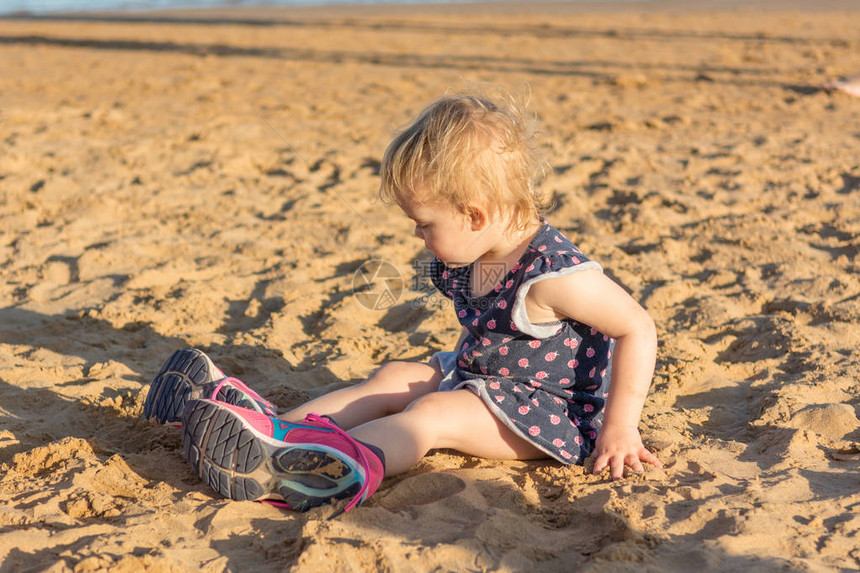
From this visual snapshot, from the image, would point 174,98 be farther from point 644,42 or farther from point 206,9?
point 206,9

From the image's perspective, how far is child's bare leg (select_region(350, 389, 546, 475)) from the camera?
191 centimetres

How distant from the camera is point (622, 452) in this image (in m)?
1.94

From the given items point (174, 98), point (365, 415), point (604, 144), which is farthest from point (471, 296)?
point (174, 98)

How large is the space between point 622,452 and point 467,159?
31.7 inches

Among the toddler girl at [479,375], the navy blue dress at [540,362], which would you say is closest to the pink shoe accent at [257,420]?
the toddler girl at [479,375]

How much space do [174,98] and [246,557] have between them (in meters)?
5.97

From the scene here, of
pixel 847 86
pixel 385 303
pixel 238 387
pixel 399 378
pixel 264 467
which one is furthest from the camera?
pixel 847 86

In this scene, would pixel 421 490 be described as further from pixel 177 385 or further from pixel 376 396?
pixel 177 385

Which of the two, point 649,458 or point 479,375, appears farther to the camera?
point 479,375

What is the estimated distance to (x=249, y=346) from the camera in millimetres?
2771

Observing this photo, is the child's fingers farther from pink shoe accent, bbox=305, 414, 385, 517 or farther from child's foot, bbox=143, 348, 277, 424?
child's foot, bbox=143, 348, 277, 424

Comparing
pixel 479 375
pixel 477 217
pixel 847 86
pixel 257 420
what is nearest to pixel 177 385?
pixel 257 420

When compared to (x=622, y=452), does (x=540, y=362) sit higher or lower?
higher

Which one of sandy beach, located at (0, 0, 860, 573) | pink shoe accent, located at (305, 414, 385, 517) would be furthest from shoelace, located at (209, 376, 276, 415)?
pink shoe accent, located at (305, 414, 385, 517)
